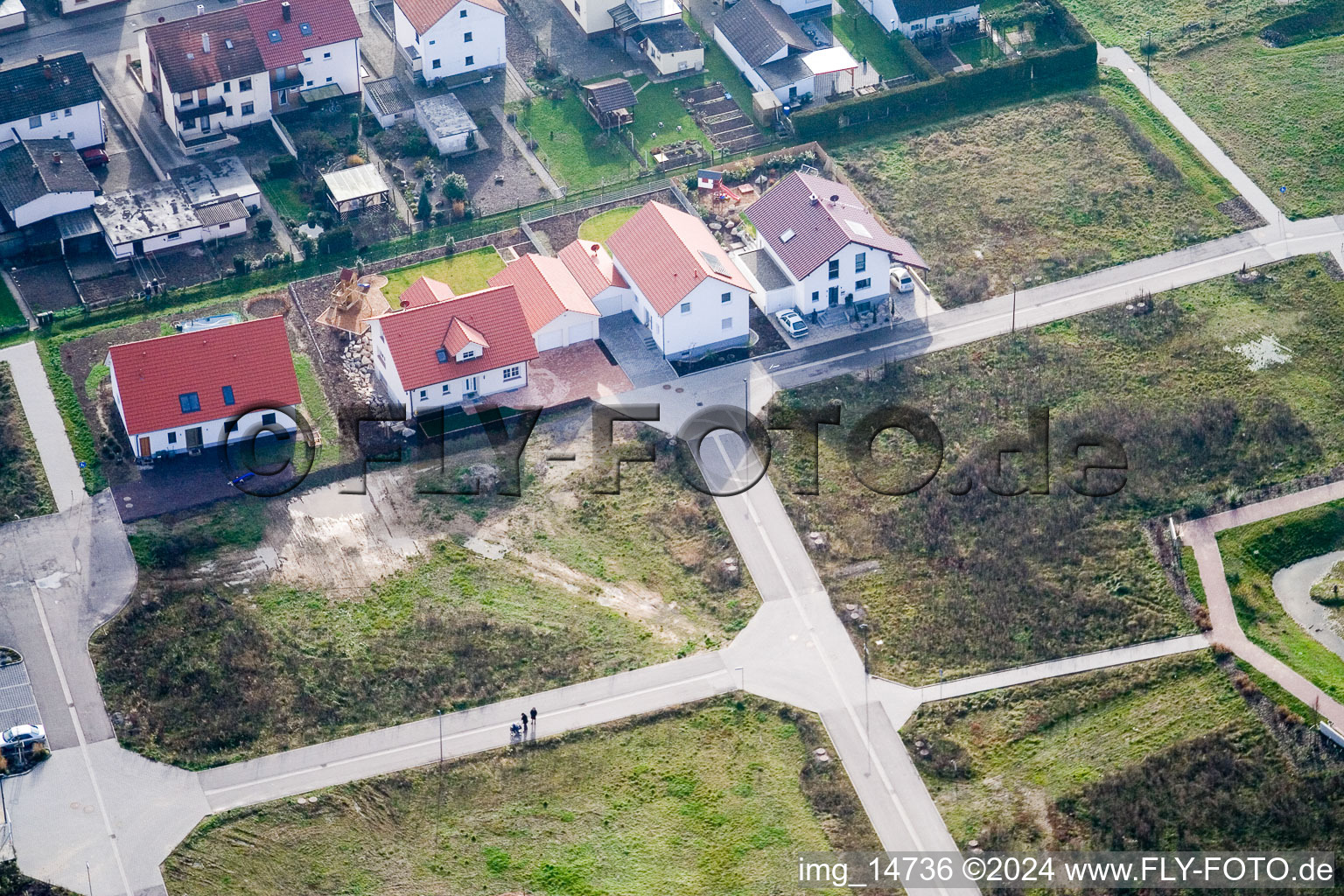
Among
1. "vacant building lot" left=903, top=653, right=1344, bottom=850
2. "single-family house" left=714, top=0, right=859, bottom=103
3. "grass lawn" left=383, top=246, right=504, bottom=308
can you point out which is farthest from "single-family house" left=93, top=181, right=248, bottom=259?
"vacant building lot" left=903, top=653, right=1344, bottom=850

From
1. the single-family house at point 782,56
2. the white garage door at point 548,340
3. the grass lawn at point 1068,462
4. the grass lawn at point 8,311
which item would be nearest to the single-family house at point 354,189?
the white garage door at point 548,340

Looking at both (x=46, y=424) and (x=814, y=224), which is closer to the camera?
(x=46, y=424)

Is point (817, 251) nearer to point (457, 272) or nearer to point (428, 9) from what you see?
point (457, 272)

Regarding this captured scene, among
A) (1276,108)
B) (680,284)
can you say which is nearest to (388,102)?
(680,284)

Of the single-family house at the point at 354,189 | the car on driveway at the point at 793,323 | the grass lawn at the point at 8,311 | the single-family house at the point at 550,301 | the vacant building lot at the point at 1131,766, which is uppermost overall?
the single-family house at the point at 354,189

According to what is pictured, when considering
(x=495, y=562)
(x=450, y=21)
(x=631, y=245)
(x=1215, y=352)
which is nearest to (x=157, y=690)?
(x=495, y=562)

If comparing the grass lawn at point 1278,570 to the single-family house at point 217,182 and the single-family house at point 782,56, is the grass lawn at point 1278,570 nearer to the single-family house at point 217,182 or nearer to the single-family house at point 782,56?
the single-family house at point 782,56

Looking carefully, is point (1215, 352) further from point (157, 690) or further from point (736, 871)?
point (157, 690)
